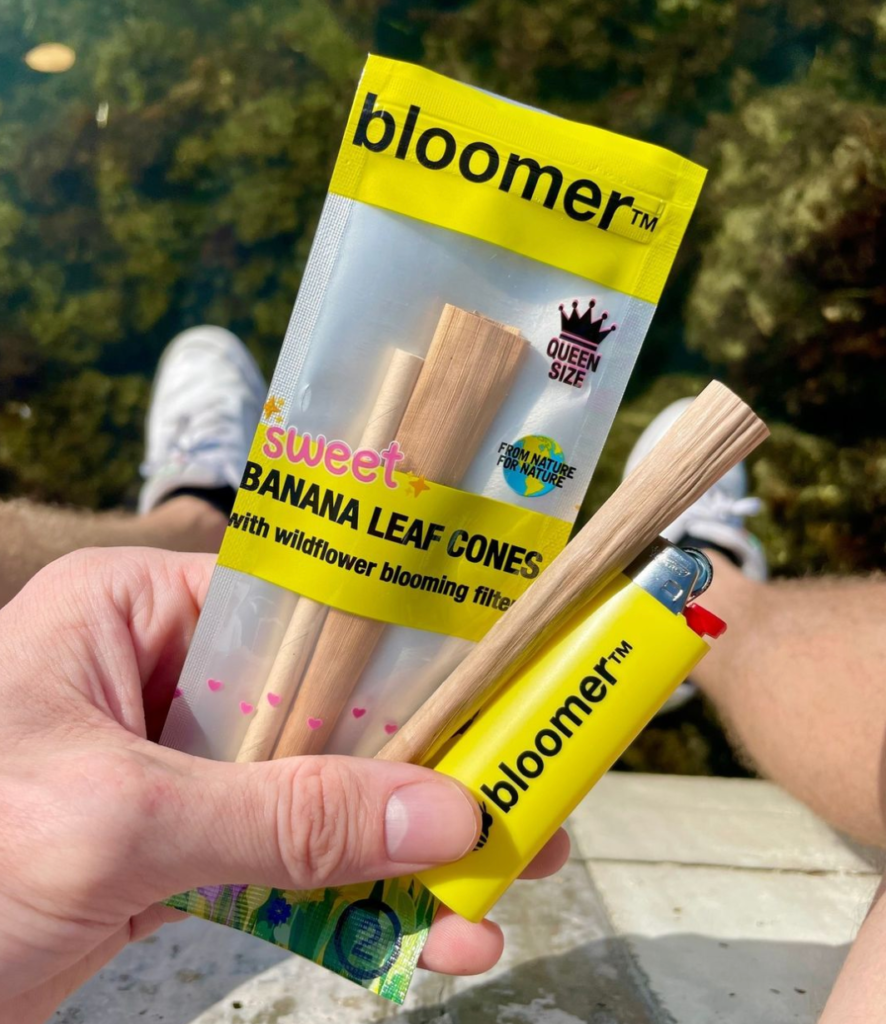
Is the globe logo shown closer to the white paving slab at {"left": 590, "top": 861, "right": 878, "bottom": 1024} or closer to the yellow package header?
the yellow package header

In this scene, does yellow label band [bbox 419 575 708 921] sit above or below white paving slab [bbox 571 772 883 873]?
above

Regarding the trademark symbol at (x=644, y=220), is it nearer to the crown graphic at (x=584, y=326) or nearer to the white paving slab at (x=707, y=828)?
the crown graphic at (x=584, y=326)

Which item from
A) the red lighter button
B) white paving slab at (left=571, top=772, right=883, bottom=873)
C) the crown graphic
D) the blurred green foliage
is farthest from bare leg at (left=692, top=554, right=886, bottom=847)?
the crown graphic

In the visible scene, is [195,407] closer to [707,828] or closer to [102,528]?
[102,528]

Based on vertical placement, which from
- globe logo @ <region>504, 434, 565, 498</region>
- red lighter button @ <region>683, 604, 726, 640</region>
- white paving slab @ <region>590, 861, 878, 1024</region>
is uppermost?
globe logo @ <region>504, 434, 565, 498</region>

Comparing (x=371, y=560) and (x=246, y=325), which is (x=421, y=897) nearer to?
(x=371, y=560)

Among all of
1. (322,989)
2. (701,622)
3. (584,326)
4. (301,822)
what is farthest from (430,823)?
(322,989)

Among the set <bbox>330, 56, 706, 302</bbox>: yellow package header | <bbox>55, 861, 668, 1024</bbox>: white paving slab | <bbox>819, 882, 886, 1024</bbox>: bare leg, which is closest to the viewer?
<bbox>330, 56, 706, 302</bbox>: yellow package header

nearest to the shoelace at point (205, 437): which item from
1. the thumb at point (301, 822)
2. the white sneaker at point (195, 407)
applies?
→ the white sneaker at point (195, 407)
